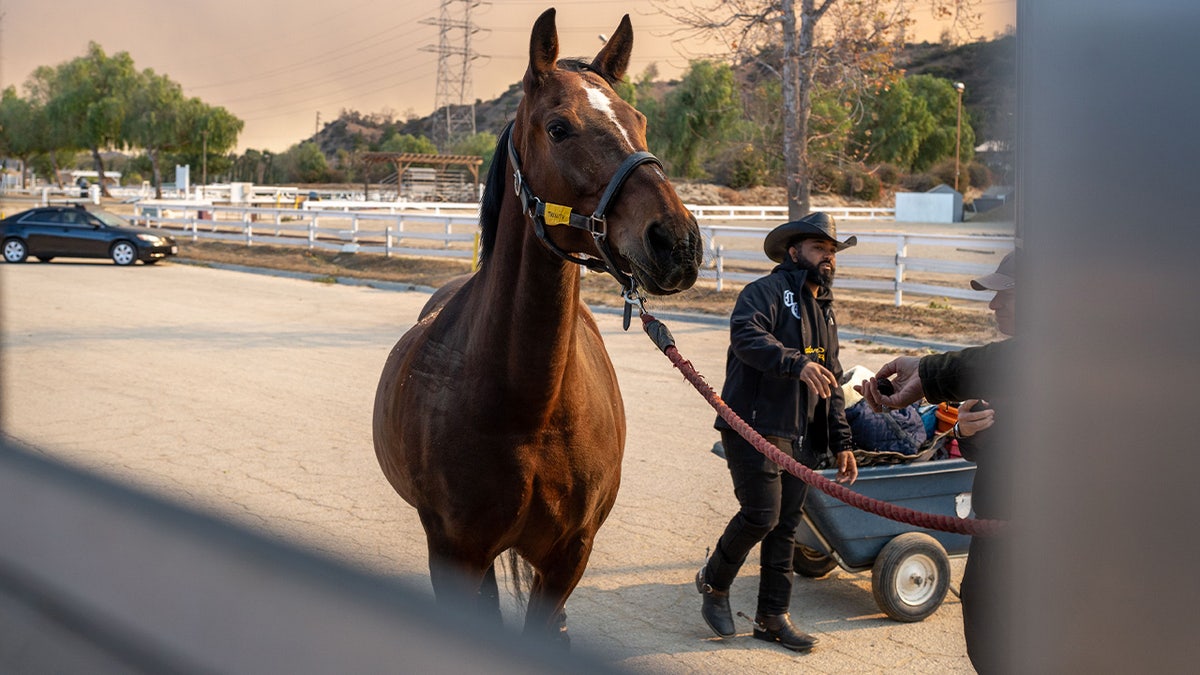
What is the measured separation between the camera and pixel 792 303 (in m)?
4.51

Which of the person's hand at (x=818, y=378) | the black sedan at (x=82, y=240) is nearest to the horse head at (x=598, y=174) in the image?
the person's hand at (x=818, y=378)

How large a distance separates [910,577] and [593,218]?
9.27 ft

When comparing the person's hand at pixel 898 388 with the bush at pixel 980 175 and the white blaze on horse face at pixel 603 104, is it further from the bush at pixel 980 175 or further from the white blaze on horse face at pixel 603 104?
the bush at pixel 980 175

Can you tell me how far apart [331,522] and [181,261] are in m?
21.5

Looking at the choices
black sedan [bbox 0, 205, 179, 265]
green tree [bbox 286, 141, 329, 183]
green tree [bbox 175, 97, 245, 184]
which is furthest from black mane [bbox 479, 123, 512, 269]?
black sedan [bbox 0, 205, 179, 265]

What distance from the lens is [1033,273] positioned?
3.36 ft

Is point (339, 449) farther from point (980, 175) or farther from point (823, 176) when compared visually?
point (823, 176)

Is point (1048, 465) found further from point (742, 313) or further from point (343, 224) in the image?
point (343, 224)

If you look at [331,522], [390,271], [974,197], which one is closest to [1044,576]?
[974,197]

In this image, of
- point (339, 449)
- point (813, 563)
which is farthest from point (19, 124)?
point (339, 449)

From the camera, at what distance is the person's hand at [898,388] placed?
2.88 m

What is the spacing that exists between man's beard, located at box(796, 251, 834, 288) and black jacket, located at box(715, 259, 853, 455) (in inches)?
1.1

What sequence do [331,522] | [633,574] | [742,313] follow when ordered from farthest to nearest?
[331,522] < [633,574] < [742,313]

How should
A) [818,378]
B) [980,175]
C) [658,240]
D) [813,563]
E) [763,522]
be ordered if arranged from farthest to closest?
[813,563]
[763,522]
[818,378]
[658,240]
[980,175]
